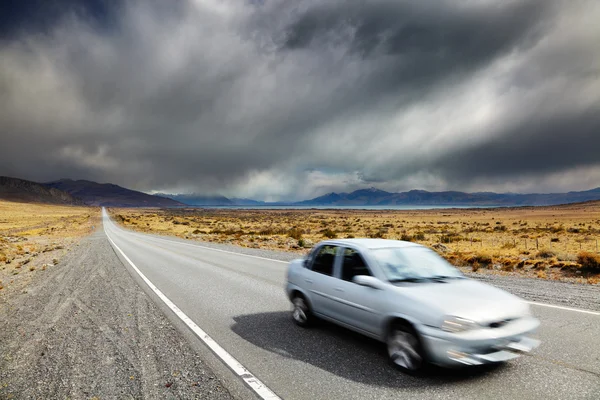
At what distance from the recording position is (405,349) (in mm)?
4680

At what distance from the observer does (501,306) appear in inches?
182

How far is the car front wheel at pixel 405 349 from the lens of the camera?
4.57 m

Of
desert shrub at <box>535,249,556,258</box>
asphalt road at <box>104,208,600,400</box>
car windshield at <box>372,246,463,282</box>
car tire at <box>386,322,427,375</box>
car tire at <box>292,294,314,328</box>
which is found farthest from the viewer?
desert shrub at <box>535,249,556,258</box>

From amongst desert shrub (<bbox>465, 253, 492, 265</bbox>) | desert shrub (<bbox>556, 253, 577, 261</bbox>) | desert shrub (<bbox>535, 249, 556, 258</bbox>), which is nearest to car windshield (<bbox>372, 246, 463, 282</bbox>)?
desert shrub (<bbox>465, 253, 492, 265</bbox>)

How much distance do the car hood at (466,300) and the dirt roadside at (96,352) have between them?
2748 mm

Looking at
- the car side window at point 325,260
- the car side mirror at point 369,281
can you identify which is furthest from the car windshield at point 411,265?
the car side window at point 325,260

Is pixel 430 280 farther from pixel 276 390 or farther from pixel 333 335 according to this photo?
pixel 276 390

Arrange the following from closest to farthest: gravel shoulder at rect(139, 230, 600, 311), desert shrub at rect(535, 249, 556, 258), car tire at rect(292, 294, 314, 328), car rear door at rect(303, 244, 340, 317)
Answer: car rear door at rect(303, 244, 340, 317) → car tire at rect(292, 294, 314, 328) → gravel shoulder at rect(139, 230, 600, 311) → desert shrub at rect(535, 249, 556, 258)

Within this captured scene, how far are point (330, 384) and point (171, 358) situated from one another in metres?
2.48

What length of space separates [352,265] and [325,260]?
72 cm

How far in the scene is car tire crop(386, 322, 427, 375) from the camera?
4562 mm

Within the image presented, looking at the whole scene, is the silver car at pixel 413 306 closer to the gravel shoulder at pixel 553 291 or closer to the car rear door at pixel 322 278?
the car rear door at pixel 322 278

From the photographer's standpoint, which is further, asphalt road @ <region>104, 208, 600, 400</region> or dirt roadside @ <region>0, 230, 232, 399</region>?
dirt roadside @ <region>0, 230, 232, 399</region>

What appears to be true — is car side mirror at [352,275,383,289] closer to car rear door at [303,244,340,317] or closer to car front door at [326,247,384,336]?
car front door at [326,247,384,336]
